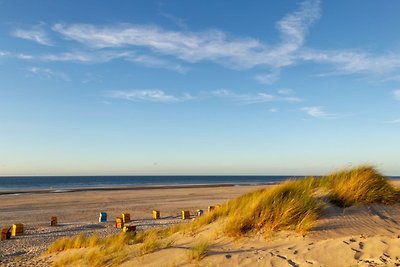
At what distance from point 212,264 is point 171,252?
4.46ft

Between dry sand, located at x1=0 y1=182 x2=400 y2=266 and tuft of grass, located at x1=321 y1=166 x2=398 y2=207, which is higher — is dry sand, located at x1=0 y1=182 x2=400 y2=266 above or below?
below

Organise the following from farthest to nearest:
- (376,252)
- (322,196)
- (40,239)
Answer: (40,239)
(322,196)
(376,252)

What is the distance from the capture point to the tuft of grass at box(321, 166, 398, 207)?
9.24 meters

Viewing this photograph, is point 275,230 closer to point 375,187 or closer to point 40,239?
point 375,187

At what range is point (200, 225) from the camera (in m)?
9.99

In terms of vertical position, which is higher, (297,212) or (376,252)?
(297,212)

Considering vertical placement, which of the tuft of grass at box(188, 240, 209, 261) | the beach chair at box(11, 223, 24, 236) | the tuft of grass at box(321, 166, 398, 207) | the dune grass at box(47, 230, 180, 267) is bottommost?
the beach chair at box(11, 223, 24, 236)

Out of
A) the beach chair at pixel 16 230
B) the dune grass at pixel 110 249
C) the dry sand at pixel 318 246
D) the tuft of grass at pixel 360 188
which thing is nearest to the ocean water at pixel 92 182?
the beach chair at pixel 16 230

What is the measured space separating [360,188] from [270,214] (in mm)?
2952

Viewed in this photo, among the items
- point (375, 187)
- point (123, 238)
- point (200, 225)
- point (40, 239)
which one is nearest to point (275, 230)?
point (200, 225)

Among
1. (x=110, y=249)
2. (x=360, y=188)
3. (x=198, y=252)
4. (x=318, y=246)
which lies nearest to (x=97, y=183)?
(x=110, y=249)

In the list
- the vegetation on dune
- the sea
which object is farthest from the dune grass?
the sea

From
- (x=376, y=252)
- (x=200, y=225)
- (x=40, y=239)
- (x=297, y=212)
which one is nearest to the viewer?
(x=376, y=252)

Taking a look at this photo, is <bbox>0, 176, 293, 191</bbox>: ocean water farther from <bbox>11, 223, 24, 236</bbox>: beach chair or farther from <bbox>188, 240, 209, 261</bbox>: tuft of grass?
<bbox>188, 240, 209, 261</bbox>: tuft of grass
